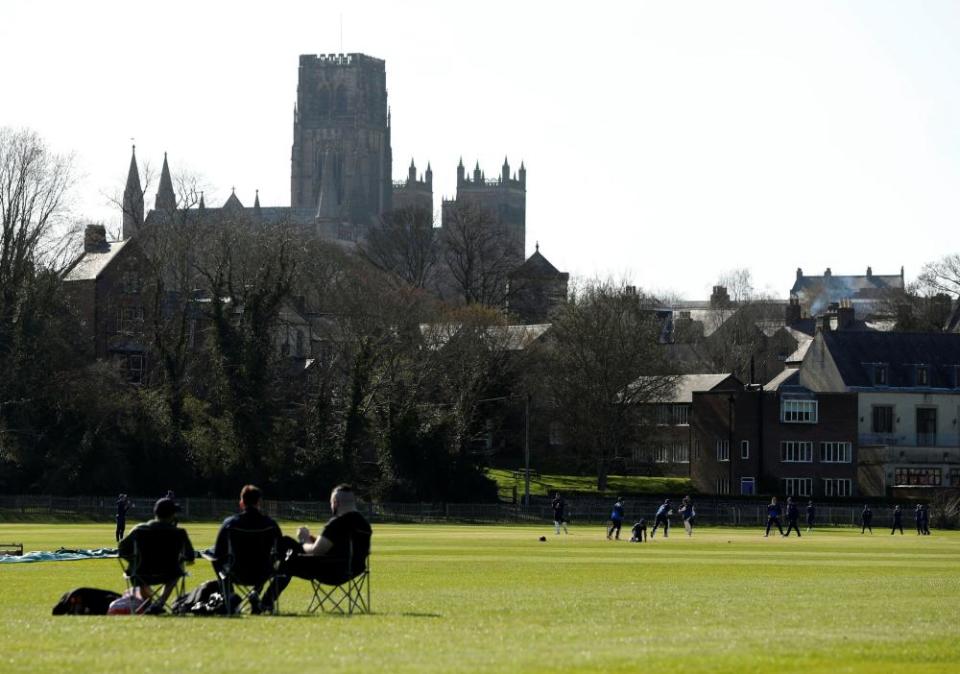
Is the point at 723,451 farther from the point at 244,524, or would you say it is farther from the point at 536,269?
the point at 244,524

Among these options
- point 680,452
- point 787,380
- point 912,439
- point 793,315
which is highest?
point 793,315

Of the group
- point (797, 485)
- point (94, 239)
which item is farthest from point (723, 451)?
point (94, 239)

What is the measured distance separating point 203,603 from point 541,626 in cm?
399

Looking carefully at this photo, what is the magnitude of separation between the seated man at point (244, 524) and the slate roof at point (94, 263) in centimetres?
9734

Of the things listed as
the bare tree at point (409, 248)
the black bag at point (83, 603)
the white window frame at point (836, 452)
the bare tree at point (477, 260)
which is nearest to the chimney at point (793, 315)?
the bare tree at point (477, 260)

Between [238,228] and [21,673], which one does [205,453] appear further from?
[21,673]

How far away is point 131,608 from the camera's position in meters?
20.5

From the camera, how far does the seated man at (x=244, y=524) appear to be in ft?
67.3

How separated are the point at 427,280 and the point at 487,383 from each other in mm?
64706

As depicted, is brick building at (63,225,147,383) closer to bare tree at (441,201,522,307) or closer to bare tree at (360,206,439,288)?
bare tree at (441,201,522,307)

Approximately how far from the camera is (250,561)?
20.7 metres

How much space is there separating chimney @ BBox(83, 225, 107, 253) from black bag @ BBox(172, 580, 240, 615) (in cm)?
10209

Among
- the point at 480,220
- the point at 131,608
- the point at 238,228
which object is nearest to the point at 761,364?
the point at 480,220

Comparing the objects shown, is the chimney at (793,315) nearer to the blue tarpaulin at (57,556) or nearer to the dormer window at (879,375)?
the dormer window at (879,375)
